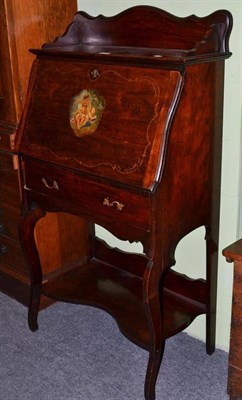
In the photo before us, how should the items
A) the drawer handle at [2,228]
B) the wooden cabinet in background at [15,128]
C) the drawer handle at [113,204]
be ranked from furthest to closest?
the drawer handle at [2,228]
the wooden cabinet in background at [15,128]
the drawer handle at [113,204]

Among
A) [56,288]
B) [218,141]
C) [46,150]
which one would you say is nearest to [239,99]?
[218,141]

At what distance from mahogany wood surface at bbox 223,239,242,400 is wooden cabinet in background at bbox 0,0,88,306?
1163mm

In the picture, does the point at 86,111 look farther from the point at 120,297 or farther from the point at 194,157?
the point at 120,297

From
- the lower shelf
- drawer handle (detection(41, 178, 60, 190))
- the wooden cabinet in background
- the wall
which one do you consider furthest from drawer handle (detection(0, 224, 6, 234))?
the wall

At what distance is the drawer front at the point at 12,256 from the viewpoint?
2.66 m

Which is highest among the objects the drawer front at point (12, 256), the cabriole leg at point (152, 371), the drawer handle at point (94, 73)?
the drawer handle at point (94, 73)

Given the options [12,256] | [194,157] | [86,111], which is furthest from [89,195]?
[12,256]

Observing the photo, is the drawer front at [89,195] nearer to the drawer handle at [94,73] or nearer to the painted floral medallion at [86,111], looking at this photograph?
the painted floral medallion at [86,111]

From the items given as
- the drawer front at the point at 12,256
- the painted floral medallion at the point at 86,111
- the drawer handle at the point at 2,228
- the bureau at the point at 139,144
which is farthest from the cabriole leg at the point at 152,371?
the drawer handle at the point at 2,228

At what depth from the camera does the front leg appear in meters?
2.27

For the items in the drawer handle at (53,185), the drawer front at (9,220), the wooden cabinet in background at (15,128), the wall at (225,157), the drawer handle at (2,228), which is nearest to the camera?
the wall at (225,157)

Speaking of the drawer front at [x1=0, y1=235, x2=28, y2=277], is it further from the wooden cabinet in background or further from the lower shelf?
the lower shelf

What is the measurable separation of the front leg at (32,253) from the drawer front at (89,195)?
0.13 metres

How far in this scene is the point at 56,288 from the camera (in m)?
2.47
